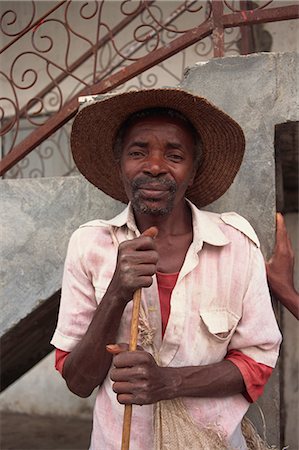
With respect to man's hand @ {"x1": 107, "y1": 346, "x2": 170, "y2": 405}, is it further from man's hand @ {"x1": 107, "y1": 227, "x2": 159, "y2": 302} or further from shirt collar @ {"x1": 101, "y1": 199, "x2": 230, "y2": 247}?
shirt collar @ {"x1": 101, "y1": 199, "x2": 230, "y2": 247}

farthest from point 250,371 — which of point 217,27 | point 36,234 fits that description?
point 217,27

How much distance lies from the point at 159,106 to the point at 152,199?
1.22 ft

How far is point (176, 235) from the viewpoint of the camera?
242cm

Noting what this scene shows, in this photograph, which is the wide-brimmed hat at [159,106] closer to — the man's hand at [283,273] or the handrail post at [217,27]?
the man's hand at [283,273]

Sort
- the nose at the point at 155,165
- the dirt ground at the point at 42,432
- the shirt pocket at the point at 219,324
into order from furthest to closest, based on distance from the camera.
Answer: the dirt ground at the point at 42,432 < the shirt pocket at the point at 219,324 < the nose at the point at 155,165

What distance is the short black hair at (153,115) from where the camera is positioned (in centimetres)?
230

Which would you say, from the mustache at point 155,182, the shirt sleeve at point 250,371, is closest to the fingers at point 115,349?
the shirt sleeve at point 250,371

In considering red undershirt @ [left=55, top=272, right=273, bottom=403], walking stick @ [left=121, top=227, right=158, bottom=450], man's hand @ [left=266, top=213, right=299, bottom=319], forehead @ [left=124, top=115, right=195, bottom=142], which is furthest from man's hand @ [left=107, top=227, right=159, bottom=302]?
man's hand @ [left=266, top=213, right=299, bottom=319]

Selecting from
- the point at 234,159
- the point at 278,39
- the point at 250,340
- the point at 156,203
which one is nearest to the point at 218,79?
the point at 234,159

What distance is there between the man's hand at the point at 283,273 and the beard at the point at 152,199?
0.91m

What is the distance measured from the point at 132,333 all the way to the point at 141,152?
2.08ft

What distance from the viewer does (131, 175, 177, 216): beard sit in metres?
2.16

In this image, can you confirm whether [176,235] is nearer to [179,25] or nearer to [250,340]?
[250,340]

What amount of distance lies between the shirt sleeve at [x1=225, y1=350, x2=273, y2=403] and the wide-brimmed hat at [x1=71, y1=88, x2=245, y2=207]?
0.75 meters
